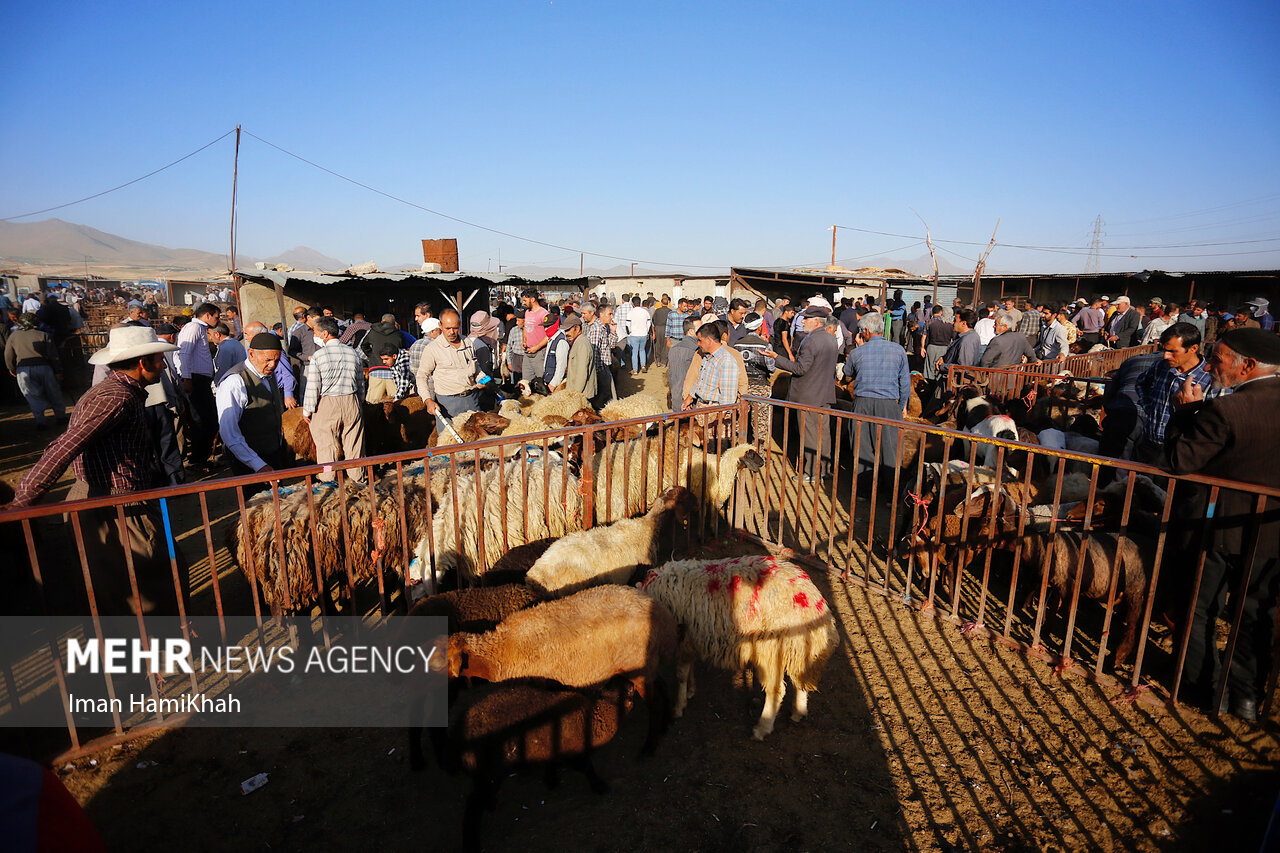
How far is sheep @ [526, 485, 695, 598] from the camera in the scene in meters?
3.98

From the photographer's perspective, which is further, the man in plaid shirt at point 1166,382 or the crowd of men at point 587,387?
the man in plaid shirt at point 1166,382

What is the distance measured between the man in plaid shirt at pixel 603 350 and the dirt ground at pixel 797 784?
751cm

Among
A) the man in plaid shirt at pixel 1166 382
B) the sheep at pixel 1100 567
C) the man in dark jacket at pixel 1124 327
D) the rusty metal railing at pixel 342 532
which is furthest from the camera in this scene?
the man in dark jacket at pixel 1124 327

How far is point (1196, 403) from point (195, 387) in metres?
10.5

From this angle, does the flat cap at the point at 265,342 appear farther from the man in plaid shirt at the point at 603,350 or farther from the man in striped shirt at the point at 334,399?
the man in plaid shirt at the point at 603,350

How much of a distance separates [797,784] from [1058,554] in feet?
8.46

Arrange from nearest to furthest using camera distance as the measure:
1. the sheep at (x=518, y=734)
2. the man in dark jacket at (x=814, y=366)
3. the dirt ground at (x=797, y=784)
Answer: the sheep at (x=518, y=734) → the dirt ground at (x=797, y=784) → the man in dark jacket at (x=814, y=366)

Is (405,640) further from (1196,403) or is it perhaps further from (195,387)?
(195,387)

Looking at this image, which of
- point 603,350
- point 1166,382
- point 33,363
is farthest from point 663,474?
point 33,363

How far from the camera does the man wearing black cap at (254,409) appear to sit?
4.92 meters

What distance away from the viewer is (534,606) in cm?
346

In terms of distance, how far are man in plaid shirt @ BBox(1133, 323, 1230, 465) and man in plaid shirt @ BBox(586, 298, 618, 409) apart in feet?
24.0

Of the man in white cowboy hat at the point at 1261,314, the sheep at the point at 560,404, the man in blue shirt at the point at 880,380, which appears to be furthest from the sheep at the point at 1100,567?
the man in white cowboy hat at the point at 1261,314

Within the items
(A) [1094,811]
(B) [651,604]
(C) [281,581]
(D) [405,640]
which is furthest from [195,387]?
(A) [1094,811]
